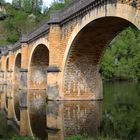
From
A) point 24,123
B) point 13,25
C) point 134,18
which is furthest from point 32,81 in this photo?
point 13,25

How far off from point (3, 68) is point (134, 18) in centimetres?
3603

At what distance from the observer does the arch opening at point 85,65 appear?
65.2ft

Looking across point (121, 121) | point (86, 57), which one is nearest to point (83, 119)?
point (121, 121)

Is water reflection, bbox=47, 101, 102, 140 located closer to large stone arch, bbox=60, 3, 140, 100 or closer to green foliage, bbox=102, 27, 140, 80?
large stone arch, bbox=60, 3, 140, 100

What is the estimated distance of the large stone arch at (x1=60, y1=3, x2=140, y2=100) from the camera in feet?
60.3

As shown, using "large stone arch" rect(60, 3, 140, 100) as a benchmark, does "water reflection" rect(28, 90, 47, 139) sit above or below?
below

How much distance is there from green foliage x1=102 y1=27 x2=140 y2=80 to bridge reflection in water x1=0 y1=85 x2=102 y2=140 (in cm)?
2741

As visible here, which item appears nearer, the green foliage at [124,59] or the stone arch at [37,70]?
the stone arch at [37,70]

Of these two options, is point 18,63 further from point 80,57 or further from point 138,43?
point 80,57

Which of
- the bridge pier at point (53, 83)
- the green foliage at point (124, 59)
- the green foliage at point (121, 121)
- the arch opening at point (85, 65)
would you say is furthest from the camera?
the green foliage at point (124, 59)

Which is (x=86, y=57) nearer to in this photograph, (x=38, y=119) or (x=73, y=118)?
(x=73, y=118)

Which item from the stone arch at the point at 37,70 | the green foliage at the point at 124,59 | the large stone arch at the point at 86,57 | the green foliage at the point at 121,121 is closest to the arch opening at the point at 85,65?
the large stone arch at the point at 86,57

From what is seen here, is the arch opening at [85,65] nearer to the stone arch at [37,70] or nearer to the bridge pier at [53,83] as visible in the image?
the bridge pier at [53,83]

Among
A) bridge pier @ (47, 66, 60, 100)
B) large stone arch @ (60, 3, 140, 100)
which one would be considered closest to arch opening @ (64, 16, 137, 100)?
large stone arch @ (60, 3, 140, 100)
